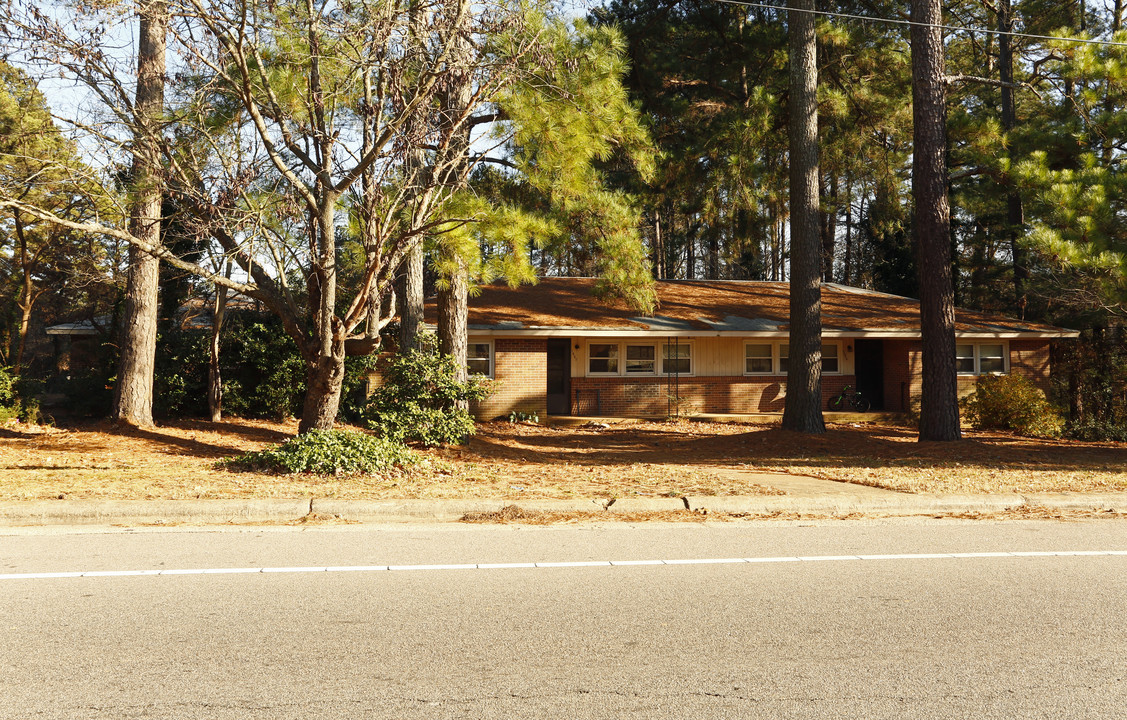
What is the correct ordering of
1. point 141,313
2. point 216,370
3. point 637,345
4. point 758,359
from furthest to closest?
1. point 758,359
2. point 637,345
3. point 216,370
4. point 141,313

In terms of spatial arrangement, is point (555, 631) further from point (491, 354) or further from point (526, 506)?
point (491, 354)

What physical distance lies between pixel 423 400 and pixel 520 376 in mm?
7418

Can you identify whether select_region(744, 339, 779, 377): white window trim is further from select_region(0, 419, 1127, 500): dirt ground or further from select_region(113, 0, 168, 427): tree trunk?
select_region(113, 0, 168, 427): tree trunk

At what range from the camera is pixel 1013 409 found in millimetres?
20859

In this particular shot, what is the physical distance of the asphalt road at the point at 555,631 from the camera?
3904 millimetres

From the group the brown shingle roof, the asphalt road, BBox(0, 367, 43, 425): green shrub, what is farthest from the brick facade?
the asphalt road

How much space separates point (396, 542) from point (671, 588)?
278cm

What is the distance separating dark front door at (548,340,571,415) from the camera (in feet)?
78.0

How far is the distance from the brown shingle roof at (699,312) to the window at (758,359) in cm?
73

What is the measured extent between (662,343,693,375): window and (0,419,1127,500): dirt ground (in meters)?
4.36

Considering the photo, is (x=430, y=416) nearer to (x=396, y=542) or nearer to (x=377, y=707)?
(x=396, y=542)

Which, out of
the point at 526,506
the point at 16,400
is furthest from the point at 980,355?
the point at 16,400

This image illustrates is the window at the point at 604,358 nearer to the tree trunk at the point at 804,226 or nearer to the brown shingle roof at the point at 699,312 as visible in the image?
the brown shingle roof at the point at 699,312

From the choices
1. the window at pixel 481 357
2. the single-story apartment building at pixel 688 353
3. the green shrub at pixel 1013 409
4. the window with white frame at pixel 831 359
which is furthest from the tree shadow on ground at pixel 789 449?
the window with white frame at pixel 831 359
